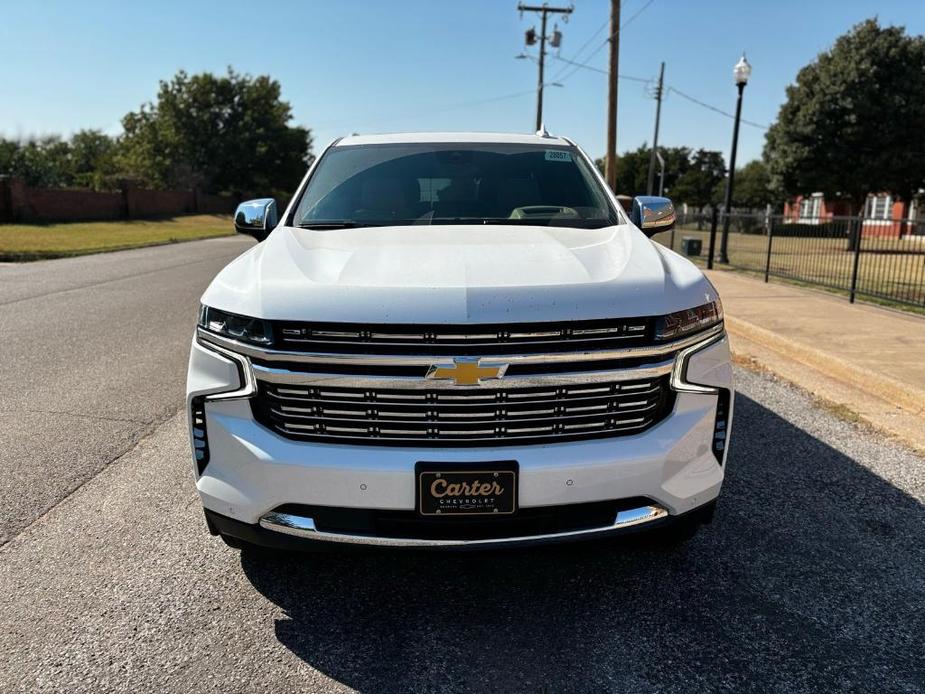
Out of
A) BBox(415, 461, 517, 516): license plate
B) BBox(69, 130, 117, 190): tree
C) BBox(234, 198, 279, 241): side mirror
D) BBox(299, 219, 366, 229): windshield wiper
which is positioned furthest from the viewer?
BBox(69, 130, 117, 190): tree

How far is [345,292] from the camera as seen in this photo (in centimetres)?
259

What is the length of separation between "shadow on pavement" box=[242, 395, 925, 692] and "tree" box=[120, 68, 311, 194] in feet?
219

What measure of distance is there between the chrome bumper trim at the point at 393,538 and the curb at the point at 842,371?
4056 millimetres

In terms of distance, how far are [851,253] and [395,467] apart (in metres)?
10.7

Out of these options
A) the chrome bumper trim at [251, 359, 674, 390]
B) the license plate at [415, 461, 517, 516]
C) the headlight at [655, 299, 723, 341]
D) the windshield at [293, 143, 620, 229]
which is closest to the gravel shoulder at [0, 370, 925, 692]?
the license plate at [415, 461, 517, 516]

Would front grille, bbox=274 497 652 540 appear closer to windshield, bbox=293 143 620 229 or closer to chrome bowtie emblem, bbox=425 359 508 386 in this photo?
chrome bowtie emblem, bbox=425 359 508 386

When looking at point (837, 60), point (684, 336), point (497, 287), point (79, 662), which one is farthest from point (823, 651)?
point (837, 60)

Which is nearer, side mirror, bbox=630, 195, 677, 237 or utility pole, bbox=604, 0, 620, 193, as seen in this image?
side mirror, bbox=630, 195, 677, 237

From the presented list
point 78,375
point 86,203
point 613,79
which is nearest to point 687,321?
point 78,375

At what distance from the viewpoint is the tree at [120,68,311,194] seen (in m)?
64.4

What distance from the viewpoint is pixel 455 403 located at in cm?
256

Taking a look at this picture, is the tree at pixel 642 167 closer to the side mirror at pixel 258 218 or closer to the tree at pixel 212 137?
the tree at pixel 212 137

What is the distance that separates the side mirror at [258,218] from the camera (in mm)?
4141

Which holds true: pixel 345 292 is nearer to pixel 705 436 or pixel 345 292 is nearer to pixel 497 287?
pixel 497 287
